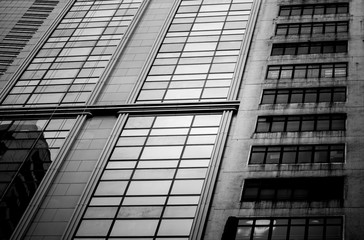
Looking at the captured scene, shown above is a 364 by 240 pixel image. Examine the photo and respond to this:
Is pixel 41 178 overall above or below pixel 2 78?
below

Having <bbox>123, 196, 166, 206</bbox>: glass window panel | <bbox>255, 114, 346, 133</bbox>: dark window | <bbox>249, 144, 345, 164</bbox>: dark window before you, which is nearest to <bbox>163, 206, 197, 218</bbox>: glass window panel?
<bbox>123, 196, 166, 206</bbox>: glass window panel

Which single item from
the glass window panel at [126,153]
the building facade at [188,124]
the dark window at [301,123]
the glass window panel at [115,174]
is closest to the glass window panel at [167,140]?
the building facade at [188,124]

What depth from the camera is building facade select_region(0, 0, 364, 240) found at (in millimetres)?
35094

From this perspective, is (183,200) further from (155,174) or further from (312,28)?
(312,28)

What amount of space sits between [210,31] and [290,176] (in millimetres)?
24246

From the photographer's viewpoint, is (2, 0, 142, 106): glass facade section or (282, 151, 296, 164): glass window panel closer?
(282, 151, 296, 164): glass window panel

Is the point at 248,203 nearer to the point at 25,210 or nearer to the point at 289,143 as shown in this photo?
the point at 289,143

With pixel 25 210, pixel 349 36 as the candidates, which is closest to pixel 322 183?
pixel 349 36

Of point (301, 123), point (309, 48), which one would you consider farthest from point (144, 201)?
point (309, 48)

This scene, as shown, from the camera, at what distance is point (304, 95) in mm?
41906

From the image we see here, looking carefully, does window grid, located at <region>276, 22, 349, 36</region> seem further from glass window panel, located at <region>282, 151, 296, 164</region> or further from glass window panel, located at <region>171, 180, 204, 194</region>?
glass window panel, located at <region>171, 180, 204, 194</region>

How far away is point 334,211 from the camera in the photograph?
107 feet

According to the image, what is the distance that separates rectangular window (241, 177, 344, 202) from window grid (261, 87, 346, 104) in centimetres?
848

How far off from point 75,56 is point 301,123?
1108 inches
